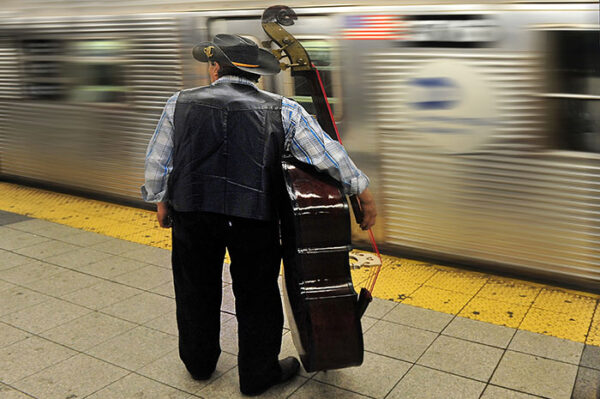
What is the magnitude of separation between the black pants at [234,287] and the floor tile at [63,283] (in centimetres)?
173

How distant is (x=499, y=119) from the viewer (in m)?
4.29

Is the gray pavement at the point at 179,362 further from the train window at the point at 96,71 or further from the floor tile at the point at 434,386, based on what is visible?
the train window at the point at 96,71

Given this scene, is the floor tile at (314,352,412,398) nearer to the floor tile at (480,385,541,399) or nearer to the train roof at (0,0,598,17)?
the floor tile at (480,385,541,399)

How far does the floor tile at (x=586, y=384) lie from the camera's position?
10.2 feet

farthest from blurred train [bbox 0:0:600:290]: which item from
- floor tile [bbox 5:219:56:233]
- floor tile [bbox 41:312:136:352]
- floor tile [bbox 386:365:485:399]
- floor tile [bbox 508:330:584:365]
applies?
floor tile [bbox 41:312:136:352]

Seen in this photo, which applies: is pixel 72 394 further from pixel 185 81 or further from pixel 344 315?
pixel 185 81

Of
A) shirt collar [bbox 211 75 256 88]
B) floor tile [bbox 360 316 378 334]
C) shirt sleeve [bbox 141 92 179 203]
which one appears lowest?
floor tile [bbox 360 316 378 334]

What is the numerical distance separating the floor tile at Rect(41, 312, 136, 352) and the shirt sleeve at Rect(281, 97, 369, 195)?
1779 mm

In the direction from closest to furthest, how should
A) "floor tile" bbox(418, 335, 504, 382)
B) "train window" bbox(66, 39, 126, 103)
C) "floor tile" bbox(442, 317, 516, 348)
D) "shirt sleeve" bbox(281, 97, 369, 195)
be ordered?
"shirt sleeve" bbox(281, 97, 369, 195)
"floor tile" bbox(418, 335, 504, 382)
"floor tile" bbox(442, 317, 516, 348)
"train window" bbox(66, 39, 126, 103)

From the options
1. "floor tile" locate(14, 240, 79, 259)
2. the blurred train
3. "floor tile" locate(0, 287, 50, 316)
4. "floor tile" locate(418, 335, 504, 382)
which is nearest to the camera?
"floor tile" locate(418, 335, 504, 382)

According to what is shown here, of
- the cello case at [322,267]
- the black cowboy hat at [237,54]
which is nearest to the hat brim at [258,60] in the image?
the black cowboy hat at [237,54]

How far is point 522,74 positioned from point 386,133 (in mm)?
1088

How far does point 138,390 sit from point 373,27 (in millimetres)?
2986

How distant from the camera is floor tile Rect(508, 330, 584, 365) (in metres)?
3.48
